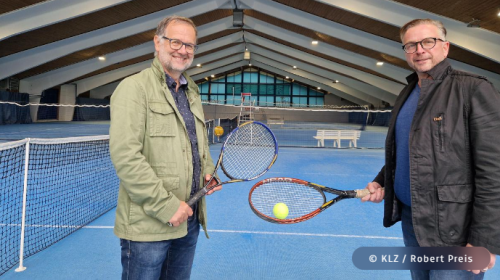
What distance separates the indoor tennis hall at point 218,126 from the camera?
2662mm

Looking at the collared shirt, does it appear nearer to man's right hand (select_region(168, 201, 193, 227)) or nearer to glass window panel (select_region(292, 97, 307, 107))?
man's right hand (select_region(168, 201, 193, 227))

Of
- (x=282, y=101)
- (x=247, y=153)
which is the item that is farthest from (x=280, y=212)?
(x=282, y=101)

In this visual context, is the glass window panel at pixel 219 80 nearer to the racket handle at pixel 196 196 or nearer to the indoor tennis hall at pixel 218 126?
the indoor tennis hall at pixel 218 126

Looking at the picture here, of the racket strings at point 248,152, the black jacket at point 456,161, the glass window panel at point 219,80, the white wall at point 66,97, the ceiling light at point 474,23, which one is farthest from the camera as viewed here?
the glass window panel at point 219,80

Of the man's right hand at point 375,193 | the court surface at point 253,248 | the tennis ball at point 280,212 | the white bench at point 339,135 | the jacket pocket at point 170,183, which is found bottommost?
the court surface at point 253,248

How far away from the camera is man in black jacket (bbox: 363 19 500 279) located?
3.90 feet

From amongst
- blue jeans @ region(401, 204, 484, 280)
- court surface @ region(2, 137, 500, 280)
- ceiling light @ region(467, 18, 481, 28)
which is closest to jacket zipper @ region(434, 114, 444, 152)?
blue jeans @ region(401, 204, 484, 280)

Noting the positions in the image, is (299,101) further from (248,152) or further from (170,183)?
(170,183)

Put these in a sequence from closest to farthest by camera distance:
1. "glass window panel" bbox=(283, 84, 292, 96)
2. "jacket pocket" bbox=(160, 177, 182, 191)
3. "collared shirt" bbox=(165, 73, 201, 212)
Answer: "jacket pocket" bbox=(160, 177, 182, 191), "collared shirt" bbox=(165, 73, 201, 212), "glass window panel" bbox=(283, 84, 292, 96)

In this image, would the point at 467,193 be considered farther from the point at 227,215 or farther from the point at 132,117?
the point at 227,215

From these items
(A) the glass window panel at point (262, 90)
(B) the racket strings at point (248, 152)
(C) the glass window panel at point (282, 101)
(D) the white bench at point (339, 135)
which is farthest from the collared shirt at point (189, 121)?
(A) the glass window panel at point (262, 90)

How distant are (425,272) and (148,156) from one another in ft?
4.81

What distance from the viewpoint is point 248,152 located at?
2926mm

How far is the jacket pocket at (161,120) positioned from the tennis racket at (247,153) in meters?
0.40
